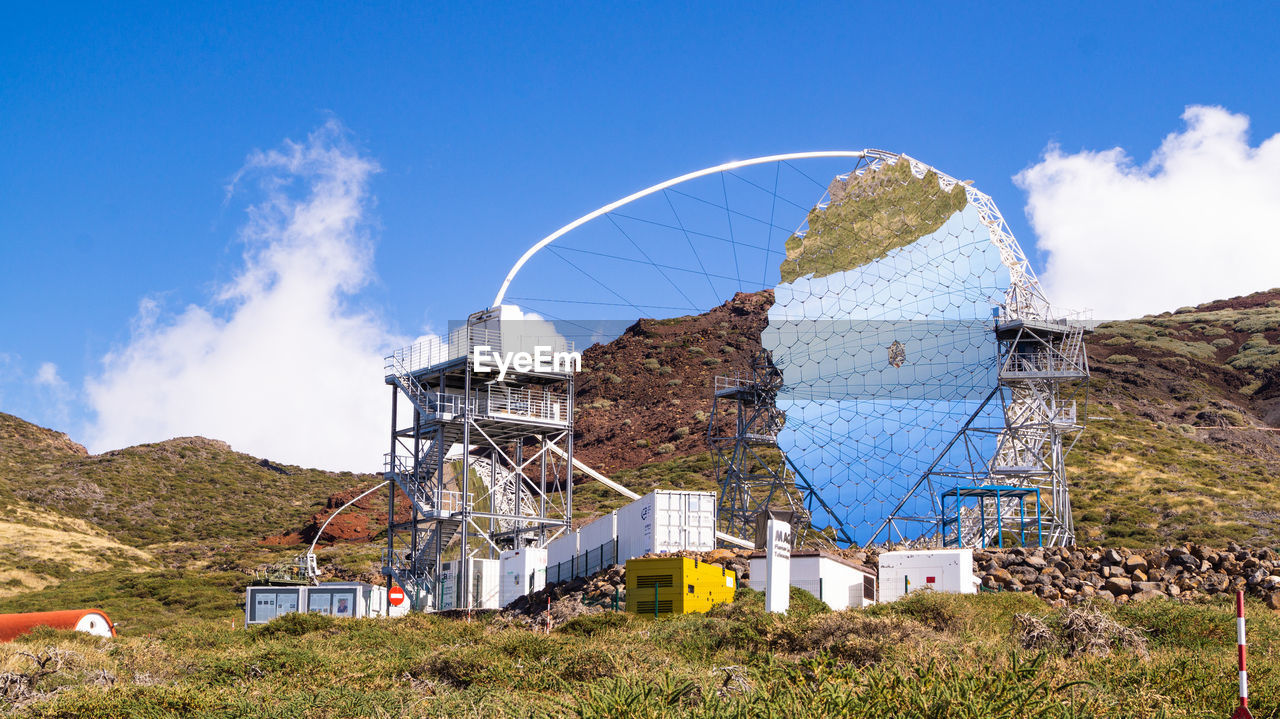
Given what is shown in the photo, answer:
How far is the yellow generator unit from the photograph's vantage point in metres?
29.6

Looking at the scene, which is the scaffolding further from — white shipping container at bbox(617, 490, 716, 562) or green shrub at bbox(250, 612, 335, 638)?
green shrub at bbox(250, 612, 335, 638)

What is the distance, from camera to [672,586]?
2983 cm

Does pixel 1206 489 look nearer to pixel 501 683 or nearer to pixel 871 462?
pixel 871 462

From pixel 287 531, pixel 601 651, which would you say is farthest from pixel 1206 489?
pixel 287 531

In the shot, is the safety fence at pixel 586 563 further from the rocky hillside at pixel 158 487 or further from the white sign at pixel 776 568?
the rocky hillside at pixel 158 487

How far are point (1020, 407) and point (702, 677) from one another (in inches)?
1324

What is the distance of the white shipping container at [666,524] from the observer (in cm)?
3778

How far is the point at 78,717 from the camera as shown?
14750mm

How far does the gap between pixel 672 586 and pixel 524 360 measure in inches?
736

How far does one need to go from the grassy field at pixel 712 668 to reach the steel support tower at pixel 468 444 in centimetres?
1713

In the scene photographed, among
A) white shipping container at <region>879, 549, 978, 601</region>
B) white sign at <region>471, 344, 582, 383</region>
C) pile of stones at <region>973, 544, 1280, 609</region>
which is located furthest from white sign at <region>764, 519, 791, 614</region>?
white sign at <region>471, 344, 582, 383</region>

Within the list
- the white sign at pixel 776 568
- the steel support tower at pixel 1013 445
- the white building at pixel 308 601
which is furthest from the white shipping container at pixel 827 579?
the white building at pixel 308 601

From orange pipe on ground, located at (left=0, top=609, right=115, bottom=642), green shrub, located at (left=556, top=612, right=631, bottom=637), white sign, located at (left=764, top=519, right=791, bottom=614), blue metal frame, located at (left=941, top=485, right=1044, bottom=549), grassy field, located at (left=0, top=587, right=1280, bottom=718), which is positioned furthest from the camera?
blue metal frame, located at (left=941, top=485, right=1044, bottom=549)

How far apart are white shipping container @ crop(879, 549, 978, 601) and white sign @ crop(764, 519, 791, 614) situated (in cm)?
748
